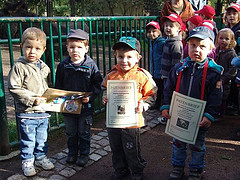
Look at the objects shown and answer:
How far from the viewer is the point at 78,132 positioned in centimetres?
348

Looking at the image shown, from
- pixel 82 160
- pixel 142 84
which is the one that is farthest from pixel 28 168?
pixel 142 84

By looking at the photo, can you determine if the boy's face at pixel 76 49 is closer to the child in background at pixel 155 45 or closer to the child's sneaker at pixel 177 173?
the child's sneaker at pixel 177 173

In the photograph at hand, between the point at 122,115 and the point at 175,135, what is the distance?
0.63 metres

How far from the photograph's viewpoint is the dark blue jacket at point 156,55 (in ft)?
16.9

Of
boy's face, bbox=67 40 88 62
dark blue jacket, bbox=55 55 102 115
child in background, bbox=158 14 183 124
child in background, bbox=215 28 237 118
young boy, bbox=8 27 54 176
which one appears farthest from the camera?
child in background, bbox=215 28 237 118

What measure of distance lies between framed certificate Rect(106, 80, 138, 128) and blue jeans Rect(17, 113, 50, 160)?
35.0 inches

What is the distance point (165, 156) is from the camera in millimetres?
3820

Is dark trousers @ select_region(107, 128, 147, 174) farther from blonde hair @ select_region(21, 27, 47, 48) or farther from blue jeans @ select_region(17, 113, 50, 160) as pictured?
blonde hair @ select_region(21, 27, 47, 48)

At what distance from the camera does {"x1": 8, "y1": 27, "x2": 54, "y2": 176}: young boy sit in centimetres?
305

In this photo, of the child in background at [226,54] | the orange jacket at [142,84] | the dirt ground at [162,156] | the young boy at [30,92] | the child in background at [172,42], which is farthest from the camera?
the child in background at [226,54]

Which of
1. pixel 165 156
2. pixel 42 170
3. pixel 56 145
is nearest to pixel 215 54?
pixel 165 156

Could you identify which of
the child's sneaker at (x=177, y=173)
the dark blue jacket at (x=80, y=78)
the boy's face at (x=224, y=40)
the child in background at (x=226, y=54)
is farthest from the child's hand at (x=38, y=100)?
the boy's face at (x=224, y=40)

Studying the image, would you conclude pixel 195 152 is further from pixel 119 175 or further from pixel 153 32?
pixel 153 32

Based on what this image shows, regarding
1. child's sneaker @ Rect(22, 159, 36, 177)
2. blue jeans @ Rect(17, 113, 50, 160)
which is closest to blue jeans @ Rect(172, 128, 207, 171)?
blue jeans @ Rect(17, 113, 50, 160)
